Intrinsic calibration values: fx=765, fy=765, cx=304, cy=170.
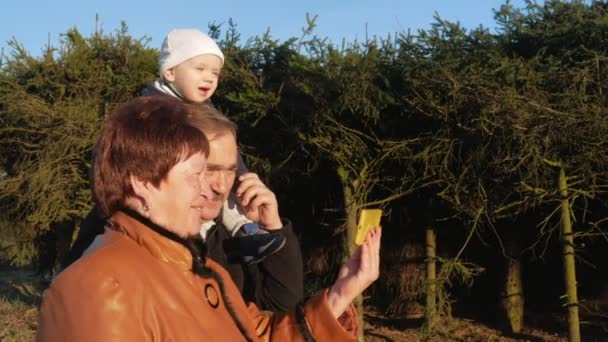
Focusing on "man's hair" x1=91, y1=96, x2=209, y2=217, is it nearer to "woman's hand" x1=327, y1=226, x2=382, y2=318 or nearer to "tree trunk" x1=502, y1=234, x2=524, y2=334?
"woman's hand" x1=327, y1=226, x2=382, y2=318

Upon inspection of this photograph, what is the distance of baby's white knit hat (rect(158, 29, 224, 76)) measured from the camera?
306 cm

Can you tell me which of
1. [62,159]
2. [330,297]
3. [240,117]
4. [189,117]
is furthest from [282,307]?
[62,159]

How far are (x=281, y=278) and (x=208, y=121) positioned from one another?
82cm

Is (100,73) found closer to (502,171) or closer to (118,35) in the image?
(118,35)

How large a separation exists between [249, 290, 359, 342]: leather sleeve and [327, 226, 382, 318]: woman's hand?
0.03 metres

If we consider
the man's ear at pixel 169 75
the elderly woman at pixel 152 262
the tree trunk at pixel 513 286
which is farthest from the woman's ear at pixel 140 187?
the tree trunk at pixel 513 286

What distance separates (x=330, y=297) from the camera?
2.12 metres

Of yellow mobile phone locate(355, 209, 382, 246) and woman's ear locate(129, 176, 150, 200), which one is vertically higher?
woman's ear locate(129, 176, 150, 200)

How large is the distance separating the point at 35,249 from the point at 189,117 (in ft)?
41.4

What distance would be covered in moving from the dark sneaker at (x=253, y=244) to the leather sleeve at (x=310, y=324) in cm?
48

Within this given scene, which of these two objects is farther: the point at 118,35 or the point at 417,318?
the point at 118,35

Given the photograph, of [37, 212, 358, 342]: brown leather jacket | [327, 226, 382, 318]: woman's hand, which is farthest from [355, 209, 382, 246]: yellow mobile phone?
[37, 212, 358, 342]: brown leather jacket

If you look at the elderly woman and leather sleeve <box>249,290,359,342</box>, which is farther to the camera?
leather sleeve <box>249,290,359,342</box>

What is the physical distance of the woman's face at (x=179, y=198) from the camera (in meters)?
1.79
